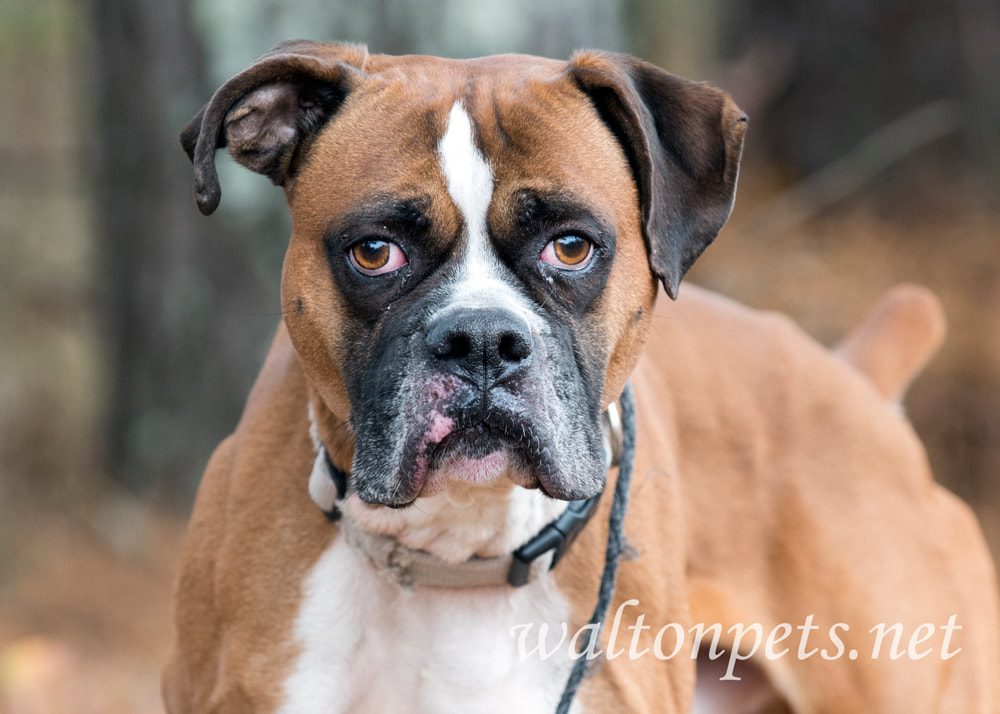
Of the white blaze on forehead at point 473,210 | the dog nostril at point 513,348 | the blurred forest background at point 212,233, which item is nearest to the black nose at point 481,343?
the dog nostril at point 513,348

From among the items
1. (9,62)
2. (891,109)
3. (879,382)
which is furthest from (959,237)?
(9,62)

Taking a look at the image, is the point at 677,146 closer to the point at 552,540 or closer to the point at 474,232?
the point at 474,232

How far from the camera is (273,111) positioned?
3.29m

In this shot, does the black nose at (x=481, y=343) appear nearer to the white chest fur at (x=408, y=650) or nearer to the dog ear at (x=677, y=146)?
the dog ear at (x=677, y=146)

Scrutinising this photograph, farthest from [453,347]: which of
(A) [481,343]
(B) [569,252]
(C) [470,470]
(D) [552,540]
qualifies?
(D) [552,540]

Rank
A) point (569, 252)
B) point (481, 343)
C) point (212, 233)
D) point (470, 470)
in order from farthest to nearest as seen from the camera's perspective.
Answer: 1. point (212, 233)
2. point (569, 252)
3. point (470, 470)
4. point (481, 343)

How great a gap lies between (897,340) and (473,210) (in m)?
2.44

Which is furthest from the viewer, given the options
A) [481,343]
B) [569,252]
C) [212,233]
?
[212,233]

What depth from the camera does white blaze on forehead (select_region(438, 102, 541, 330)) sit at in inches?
118

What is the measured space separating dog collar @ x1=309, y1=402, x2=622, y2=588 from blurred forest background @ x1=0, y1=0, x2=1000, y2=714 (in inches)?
93.3

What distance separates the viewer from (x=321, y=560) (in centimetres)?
335

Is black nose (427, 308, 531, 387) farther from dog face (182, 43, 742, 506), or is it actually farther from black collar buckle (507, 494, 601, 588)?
black collar buckle (507, 494, 601, 588)

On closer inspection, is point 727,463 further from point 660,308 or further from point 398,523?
point 398,523

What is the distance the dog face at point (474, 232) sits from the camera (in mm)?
2904
